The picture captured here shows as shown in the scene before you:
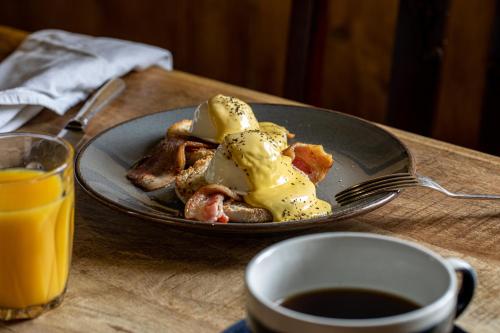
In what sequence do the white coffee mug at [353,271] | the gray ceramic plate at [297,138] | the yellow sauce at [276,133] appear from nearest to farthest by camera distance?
the white coffee mug at [353,271] < the gray ceramic plate at [297,138] < the yellow sauce at [276,133]

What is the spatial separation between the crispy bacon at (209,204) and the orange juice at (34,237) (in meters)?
0.20

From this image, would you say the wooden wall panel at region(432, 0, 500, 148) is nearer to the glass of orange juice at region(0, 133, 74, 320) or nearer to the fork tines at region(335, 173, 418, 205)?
the fork tines at region(335, 173, 418, 205)

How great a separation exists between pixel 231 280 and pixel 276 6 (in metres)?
2.20

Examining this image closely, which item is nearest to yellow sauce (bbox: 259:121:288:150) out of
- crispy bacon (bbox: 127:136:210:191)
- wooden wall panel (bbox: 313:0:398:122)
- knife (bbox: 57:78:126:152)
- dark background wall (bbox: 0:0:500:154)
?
crispy bacon (bbox: 127:136:210:191)

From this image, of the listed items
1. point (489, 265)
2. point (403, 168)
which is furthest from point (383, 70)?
point (489, 265)

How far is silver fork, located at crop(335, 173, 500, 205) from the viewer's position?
3.84 ft

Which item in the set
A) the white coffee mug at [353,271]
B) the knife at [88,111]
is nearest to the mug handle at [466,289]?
the white coffee mug at [353,271]

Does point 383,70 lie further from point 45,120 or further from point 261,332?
point 261,332

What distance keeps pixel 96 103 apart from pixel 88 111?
0.17 ft

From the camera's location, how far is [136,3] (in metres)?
3.49

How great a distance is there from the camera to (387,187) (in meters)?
1.17

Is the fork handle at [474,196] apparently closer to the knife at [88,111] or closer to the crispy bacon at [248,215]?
the crispy bacon at [248,215]

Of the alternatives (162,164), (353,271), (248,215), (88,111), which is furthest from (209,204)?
(88,111)

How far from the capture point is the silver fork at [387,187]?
46.1 inches
